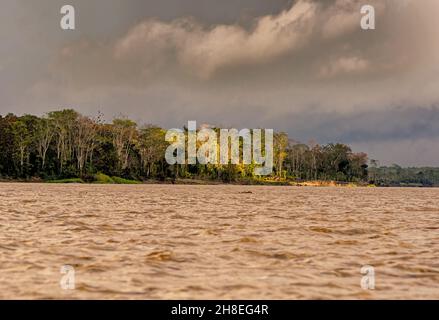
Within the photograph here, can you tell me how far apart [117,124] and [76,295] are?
13540cm

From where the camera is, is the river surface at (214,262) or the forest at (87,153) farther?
the forest at (87,153)

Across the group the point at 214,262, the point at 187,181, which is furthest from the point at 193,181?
the point at 214,262

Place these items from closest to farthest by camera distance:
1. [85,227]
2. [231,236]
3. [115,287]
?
[115,287] → [231,236] → [85,227]

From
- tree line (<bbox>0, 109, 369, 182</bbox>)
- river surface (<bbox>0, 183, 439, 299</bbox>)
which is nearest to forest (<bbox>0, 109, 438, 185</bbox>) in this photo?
tree line (<bbox>0, 109, 369, 182</bbox>)

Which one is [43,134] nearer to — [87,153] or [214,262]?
[87,153]

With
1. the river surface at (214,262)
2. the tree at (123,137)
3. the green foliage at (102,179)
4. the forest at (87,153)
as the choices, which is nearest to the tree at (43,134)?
the forest at (87,153)

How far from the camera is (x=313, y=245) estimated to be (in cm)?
1442

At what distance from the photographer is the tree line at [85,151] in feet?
418

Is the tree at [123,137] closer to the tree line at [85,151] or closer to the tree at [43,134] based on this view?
the tree line at [85,151]

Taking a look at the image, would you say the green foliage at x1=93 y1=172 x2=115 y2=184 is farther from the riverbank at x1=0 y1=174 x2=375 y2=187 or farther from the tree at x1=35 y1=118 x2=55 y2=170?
the tree at x1=35 y1=118 x2=55 y2=170

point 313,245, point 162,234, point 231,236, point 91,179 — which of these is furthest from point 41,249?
point 91,179

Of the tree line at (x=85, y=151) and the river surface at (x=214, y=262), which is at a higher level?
the tree line at (x=85, y=151)

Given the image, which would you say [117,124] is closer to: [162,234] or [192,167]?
[192,167]

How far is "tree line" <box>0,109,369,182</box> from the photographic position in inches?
5020
